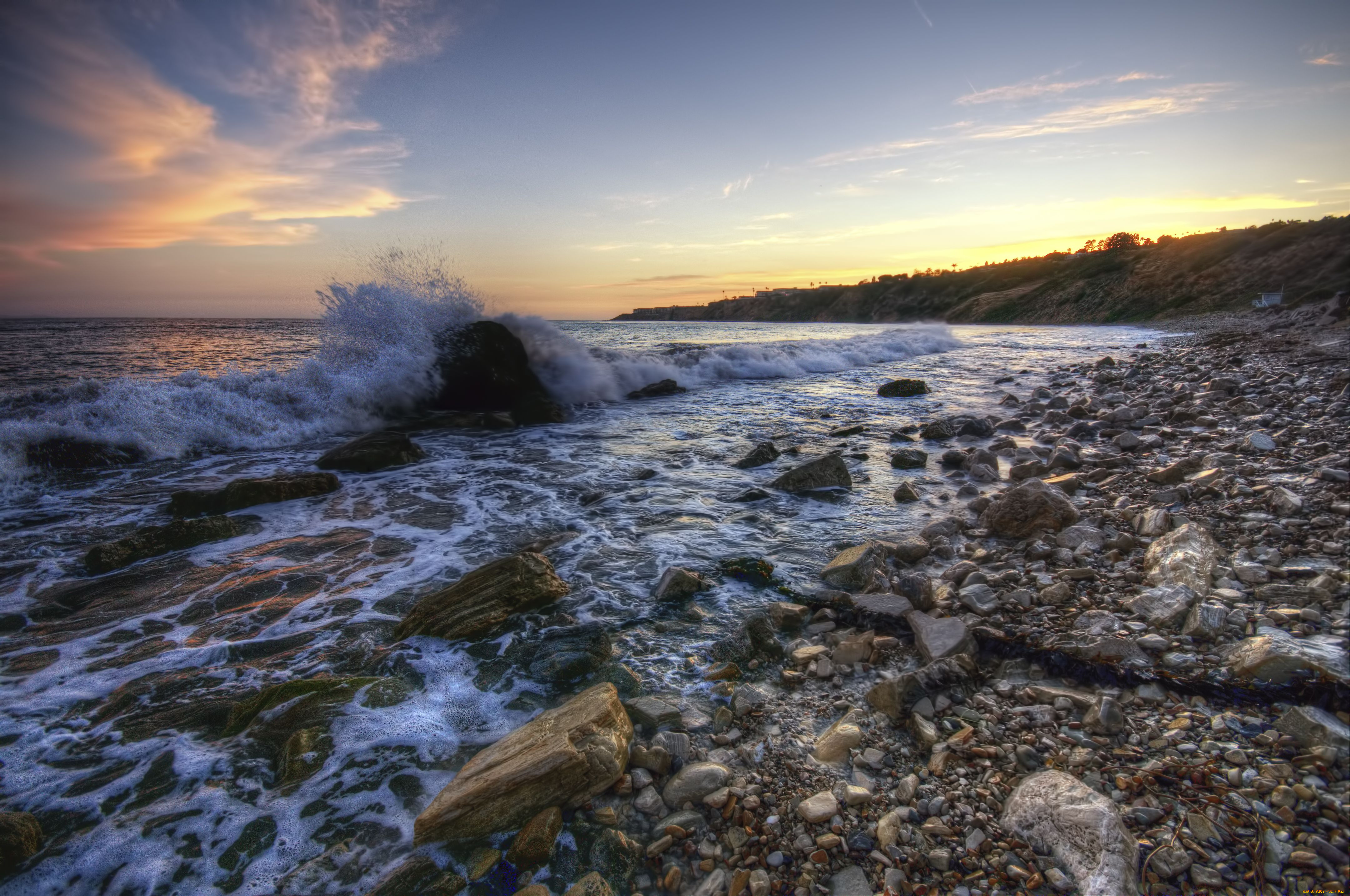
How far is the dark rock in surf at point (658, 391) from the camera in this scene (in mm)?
16500

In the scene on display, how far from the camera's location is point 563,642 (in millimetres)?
3504

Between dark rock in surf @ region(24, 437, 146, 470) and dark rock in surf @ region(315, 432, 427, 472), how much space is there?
3.04 metres

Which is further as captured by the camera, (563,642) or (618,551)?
(618,551)

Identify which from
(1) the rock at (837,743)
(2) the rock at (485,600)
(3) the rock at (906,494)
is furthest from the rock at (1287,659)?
(2) the rock at (485,600)

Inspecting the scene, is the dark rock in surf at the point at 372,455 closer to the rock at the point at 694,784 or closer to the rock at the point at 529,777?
the rock at the point at 529,777

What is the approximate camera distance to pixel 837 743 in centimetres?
241

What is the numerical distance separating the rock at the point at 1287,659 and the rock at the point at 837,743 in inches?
63.0

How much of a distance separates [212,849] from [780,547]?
3988 mm

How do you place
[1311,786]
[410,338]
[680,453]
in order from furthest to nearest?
1. [410,338]
2. [680,453]
3. [1311,786]

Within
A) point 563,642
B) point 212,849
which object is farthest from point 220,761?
point 563,642

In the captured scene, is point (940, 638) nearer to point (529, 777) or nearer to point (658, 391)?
point (529, 777)

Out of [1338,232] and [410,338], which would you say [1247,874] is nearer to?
[410,338]

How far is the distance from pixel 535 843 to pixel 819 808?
44.0 inches

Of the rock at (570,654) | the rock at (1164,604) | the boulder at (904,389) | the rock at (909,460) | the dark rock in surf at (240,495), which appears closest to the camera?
the rock at (1164,604)
